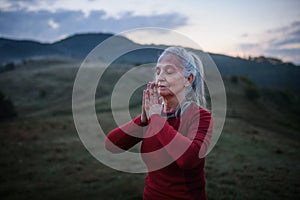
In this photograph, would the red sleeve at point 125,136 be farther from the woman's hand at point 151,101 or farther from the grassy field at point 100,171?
the grassy field at point 100,171

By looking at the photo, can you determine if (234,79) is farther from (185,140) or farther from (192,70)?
(185,140)

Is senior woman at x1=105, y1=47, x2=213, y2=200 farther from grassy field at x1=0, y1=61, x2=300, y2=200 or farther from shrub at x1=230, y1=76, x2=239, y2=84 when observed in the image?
shrub at x1=230, y1=76, x2=239, y2=84

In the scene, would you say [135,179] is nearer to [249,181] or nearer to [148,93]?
[249,181]

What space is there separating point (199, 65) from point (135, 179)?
6.65m

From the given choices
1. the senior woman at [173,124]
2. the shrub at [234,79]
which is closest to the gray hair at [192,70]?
the senior woman at [173,124]

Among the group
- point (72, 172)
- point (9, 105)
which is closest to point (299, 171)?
point (72, 172)

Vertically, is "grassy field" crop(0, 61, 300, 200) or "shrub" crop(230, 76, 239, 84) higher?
"shrub" crop(230, 76, 239, 84)

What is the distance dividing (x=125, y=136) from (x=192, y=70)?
3.11ft

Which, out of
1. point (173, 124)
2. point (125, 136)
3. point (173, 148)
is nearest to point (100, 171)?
point (125, 136)

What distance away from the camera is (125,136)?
237 cm

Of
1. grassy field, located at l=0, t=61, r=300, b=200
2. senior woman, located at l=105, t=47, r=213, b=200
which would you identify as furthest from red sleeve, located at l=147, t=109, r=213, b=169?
grassy field, located at l=0, t=61, r=300, b=200

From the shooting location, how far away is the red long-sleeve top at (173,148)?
1.79 metres

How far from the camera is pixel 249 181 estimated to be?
7836 mm

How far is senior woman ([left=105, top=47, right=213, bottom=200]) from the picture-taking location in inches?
75.9
